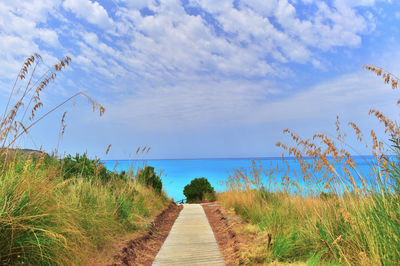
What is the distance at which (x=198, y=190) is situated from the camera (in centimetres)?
1895

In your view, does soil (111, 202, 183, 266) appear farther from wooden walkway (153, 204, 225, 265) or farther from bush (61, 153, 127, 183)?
bush (61, 153, 127, 183)

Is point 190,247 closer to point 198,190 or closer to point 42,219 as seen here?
point 42,219

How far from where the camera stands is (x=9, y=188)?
319 centimetres

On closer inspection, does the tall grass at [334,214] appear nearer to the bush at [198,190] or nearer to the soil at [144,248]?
the soil at [144,248]

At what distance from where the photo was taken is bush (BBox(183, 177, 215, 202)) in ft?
62.0

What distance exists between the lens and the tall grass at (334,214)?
300cm

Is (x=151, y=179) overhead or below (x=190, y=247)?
overhead

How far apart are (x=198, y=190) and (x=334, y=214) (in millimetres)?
14991

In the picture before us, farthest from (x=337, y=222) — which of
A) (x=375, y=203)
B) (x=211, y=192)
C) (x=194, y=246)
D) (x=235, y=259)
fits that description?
(x=211, y=192)

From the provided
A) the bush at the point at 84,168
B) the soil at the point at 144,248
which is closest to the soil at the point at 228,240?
the soil at the point at 144,248

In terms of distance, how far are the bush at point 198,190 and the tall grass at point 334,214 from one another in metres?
12.4

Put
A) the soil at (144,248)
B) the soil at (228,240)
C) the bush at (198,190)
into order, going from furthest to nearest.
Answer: the bush at (198,190) < the soil at (228,240) < the soil at (144,248)

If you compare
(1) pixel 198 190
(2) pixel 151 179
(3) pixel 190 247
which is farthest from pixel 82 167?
(1) pixel 198 190

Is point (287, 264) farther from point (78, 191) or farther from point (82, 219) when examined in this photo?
point (78, 191)
